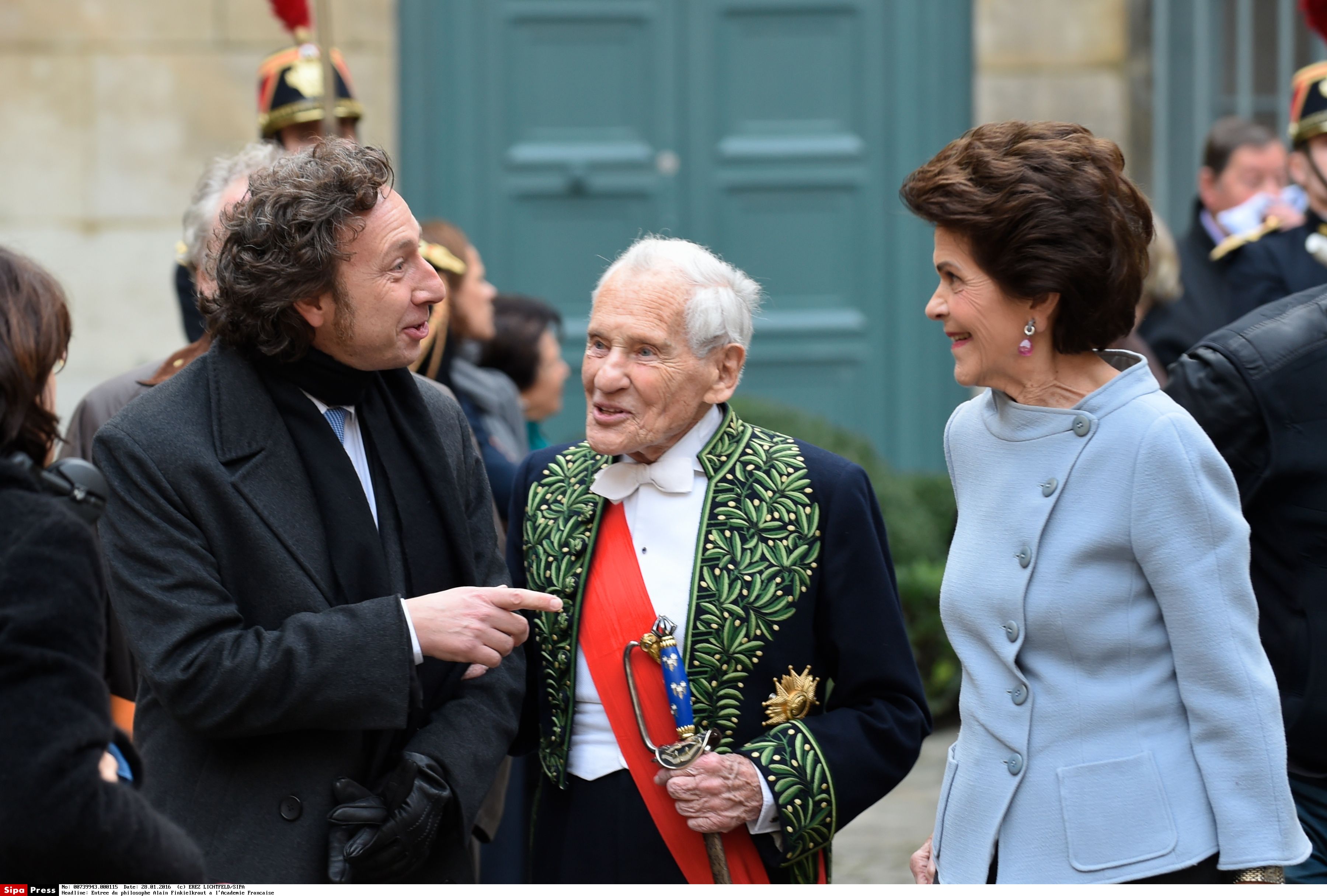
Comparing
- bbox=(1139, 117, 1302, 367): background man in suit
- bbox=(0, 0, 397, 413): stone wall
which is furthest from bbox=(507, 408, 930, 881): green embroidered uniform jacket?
bbox=(0, 0, 397, 413): stone wall

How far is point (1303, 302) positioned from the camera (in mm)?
2998

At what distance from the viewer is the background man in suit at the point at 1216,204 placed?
6.10m

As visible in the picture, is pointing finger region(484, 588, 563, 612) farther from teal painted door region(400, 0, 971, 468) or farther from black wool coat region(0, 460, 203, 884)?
teal painted door region(400, 0, 971, 468)

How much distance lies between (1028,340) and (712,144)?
5.43 metres

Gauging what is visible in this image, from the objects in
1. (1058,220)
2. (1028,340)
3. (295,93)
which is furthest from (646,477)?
(295,93)

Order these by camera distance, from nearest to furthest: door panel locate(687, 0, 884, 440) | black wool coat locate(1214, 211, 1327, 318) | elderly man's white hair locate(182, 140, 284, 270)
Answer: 1. elderly man's white hair locate(182, 140, 284, 270)
2. black wool coat locate(1214, 211, 1327, 318)
3. door panel locate(687, 0, 884, 440)

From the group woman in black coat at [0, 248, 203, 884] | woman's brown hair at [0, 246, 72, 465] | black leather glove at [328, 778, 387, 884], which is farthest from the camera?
black leather glove at [328, 778, 387, 884]

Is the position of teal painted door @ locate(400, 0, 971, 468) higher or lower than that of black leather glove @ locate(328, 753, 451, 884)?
higher

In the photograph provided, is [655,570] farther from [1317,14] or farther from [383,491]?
[1317,14]

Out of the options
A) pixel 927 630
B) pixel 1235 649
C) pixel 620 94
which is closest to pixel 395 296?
pixel 1235 649

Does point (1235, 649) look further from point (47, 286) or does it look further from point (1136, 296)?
point (47, 286)

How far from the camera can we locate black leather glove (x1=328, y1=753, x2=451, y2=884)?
269 centimetres

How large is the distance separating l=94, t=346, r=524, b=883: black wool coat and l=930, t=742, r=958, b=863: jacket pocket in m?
0.84

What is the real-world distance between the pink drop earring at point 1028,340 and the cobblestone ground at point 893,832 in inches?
103
